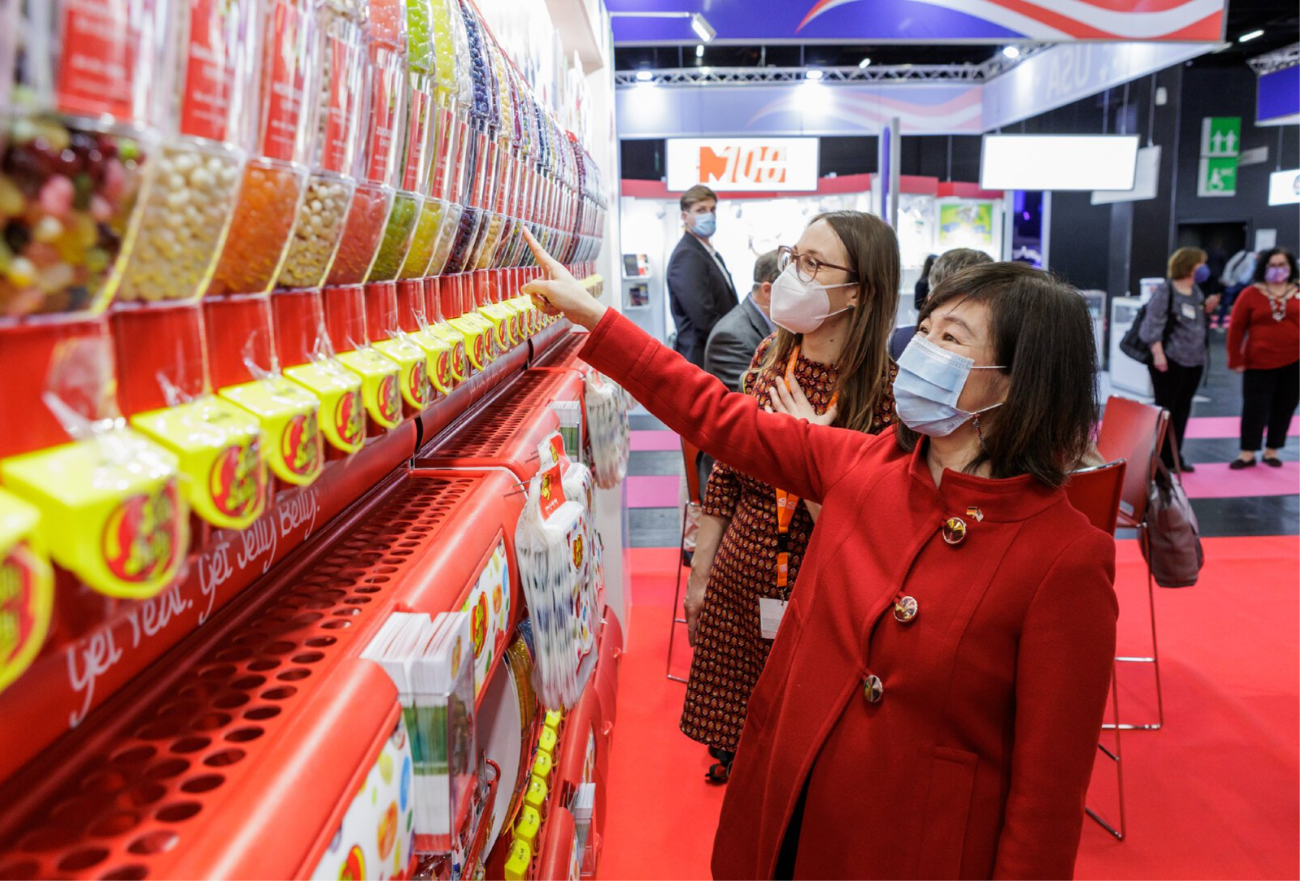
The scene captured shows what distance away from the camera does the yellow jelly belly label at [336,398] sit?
699mm

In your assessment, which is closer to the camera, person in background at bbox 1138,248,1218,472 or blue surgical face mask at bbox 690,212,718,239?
blue surgical face mask at bbox 690,212,718,239

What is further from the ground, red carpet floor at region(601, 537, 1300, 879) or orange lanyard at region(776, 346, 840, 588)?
orange lanyard at region(776, 346, 840, 588)

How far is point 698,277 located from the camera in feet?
16.5

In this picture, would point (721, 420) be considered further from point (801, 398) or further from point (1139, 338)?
point (1139, 338)

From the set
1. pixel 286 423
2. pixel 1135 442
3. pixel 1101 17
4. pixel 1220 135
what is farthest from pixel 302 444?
pixel 1220 135

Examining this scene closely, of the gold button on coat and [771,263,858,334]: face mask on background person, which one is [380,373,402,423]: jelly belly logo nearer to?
the gold button on coat

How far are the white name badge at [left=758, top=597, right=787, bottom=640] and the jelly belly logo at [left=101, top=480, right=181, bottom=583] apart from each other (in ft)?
5.89

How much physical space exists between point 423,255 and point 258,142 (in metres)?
0.41

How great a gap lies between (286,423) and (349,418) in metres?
0.12

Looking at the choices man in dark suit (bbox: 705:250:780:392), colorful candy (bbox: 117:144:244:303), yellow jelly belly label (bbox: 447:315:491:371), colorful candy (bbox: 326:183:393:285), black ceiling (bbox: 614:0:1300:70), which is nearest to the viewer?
colorful candy (bbox: 117:144:244:303)

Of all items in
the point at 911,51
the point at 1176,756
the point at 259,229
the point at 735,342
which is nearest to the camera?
the point at 259,229

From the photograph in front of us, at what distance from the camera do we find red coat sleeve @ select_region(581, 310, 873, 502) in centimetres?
163

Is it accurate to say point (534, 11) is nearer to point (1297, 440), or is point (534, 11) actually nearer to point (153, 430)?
point (153, 430)

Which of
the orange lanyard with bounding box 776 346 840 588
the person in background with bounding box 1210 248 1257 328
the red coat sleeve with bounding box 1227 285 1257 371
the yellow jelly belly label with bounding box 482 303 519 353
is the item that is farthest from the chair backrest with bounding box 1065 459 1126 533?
the person in background with bounding box 1210 248 1257 328
